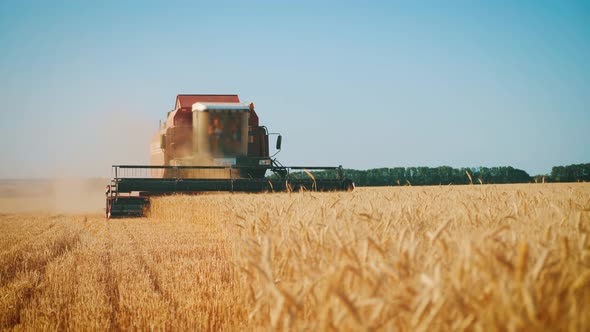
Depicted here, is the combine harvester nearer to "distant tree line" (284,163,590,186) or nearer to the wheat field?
the wheat field

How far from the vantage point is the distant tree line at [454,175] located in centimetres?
3400

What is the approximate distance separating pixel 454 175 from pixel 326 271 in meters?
39.0

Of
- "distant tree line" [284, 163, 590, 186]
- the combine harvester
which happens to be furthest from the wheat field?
"distant tree line" [284, 163, 590, 186]

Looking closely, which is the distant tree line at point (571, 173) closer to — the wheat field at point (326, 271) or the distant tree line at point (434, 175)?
the distant tree line at point (434, 175)

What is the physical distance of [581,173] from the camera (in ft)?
110

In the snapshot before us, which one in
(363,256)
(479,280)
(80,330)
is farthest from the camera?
(80,330)

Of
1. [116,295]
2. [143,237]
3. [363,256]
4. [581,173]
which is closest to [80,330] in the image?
[116,295]

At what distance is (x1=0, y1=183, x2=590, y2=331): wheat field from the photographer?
154cm

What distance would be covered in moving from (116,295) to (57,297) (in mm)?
556

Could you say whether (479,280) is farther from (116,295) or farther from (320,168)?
(320,168)

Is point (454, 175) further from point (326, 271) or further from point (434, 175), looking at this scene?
point (326, 271)

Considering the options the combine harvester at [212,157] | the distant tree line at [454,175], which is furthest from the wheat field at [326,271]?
the distant tree line at [454,175]

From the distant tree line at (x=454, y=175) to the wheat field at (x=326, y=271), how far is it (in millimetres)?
28822

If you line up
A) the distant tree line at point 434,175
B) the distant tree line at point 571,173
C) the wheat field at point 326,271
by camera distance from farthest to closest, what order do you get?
the distant tree line at point 434,175 < the distant tree line at point 571,173 < the wheat field at point 326,271
